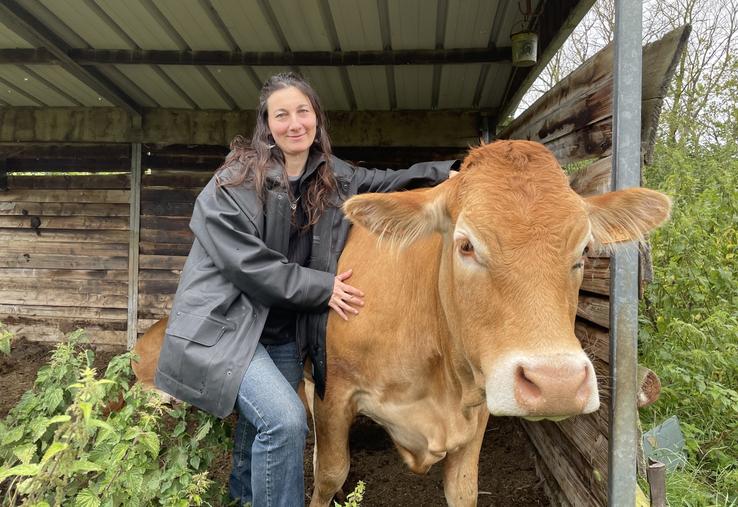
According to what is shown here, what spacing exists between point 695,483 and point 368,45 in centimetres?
410

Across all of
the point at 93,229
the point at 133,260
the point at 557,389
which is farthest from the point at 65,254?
the point at 557,389

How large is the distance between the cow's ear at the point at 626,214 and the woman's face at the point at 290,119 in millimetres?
1468

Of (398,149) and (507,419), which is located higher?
(398,149)

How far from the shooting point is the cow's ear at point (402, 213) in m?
2.14

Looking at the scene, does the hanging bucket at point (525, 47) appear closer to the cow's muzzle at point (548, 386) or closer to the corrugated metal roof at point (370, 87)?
the corrugated metal roof at point (370, 87)

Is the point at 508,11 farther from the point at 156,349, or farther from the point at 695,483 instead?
the point at 156,349

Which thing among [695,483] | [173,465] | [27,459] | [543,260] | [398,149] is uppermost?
[398,149]

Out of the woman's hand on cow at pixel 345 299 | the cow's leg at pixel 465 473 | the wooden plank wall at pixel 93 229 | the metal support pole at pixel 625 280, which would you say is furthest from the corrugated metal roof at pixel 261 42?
the cow's leg at pixel 465 473

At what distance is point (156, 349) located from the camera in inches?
163

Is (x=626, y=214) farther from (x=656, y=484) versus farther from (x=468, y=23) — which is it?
(x=468, y=23)

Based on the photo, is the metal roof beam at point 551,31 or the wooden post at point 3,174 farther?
the wooden post at point 3,174

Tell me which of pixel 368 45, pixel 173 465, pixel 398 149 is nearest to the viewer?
pixel 173 465

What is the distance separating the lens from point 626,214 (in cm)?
204

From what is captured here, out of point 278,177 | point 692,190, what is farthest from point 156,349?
point 692,190
